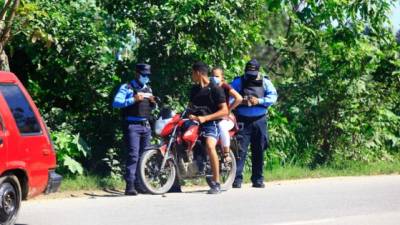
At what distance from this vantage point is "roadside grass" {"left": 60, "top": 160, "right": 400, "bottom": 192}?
38.1ft

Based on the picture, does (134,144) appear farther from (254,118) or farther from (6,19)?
(6,19)

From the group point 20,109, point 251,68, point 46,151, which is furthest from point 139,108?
point 20,109

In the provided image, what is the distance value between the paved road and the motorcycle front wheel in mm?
192

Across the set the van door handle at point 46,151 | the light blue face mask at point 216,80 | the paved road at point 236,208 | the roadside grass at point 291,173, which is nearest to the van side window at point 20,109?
the van door handle at point 46,151

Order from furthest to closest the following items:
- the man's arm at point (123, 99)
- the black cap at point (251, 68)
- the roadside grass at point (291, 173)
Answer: the black cap at point (251, 68) < the roadside grass at point (291, 173) < the man's arm at point (123, 99)

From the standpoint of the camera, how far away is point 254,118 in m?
12.2

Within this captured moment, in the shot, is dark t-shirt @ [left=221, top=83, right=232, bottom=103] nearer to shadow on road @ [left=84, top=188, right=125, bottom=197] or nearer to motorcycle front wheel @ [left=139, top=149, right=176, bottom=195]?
motorcycle front wheel @ [left=139, top=149, right=176, bottom=195]

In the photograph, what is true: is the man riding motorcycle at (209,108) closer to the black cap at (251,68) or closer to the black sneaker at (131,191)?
the black cap at (251,68)

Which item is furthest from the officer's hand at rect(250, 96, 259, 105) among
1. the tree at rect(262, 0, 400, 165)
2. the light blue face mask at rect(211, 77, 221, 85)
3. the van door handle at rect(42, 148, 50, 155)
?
the van door handle at rect(42, 148, 50, 155)

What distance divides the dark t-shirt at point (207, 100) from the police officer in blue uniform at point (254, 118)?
2.16ft

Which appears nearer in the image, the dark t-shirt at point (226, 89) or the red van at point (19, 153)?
the red van at point (19, 153)

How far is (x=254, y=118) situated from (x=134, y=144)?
189 cm

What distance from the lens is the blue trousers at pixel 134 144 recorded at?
11.1m

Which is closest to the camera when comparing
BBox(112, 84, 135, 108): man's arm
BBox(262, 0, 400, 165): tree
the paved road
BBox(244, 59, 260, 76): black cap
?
the paved road
